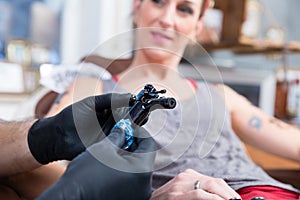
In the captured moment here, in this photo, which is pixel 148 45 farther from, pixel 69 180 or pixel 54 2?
pixel 54 2

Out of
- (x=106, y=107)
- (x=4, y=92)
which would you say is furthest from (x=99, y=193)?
A: (x=4, y=92)

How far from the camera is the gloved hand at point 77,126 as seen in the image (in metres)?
0.50

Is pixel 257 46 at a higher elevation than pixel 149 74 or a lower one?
lower

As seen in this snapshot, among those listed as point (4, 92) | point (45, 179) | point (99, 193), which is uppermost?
point (99, 193)

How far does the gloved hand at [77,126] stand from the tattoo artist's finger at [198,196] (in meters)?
0.16

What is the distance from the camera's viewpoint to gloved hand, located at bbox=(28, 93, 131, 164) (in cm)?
50

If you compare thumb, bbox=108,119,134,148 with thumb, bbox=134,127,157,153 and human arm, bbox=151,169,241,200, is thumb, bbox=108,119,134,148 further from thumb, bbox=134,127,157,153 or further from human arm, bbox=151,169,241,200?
human arm, bbox=151,169,241,200

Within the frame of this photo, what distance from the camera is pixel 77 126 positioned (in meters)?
0.50

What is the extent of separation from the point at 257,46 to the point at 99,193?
1.71 metres

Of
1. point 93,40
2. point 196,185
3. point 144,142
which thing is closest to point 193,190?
point 196,185

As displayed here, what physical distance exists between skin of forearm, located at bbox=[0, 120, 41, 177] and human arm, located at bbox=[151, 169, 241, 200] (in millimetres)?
198

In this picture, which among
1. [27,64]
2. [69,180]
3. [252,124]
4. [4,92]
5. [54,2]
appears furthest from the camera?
[54,2]

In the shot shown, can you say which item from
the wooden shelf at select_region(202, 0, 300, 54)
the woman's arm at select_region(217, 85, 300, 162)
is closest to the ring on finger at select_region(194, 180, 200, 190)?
the woman's arm at select_region(217, 85, 300, 162)

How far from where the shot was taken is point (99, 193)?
1.33ft
